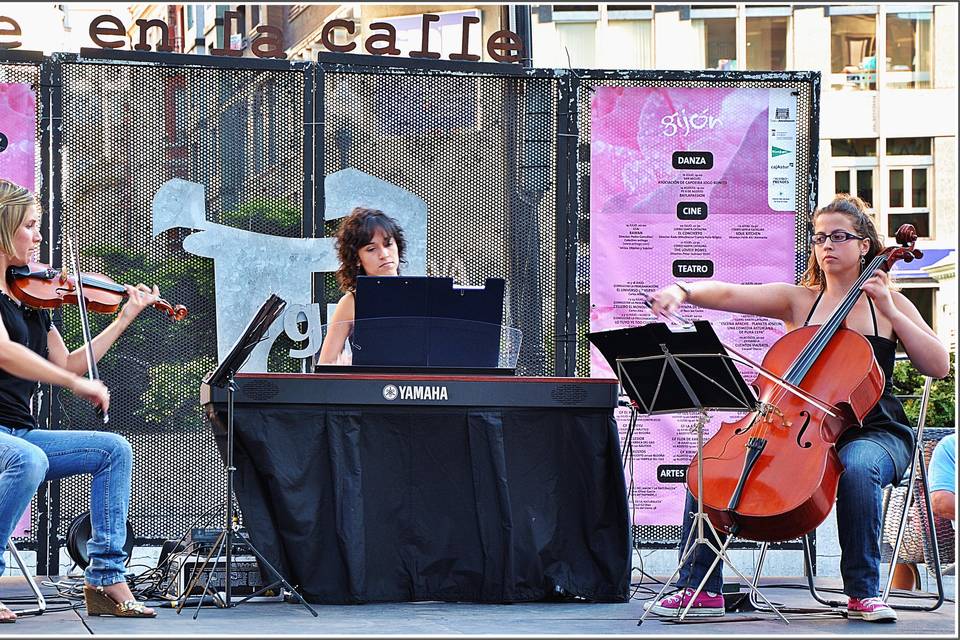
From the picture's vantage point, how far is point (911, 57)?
33719mm

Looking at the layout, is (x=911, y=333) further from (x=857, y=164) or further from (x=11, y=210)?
(x=857, y=164)

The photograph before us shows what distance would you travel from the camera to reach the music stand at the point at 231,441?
4777 mm

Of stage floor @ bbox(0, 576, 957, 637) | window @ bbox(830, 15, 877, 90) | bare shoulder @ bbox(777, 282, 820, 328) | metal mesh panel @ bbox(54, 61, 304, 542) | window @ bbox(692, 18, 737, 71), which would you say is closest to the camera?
stage floor @ bbox(0, 576, 957, 637)

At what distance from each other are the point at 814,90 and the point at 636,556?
2655 mm

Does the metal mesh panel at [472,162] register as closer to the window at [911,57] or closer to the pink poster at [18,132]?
the pink poster at [18,132]

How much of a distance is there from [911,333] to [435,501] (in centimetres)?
195

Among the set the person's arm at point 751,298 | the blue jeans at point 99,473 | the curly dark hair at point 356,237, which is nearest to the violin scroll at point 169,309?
the blue jeans at point 99,473

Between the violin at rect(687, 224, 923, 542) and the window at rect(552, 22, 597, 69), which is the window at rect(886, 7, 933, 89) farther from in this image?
the violin at rect(687, 224, 923, 542)

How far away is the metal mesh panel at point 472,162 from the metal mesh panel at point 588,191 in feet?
0.49

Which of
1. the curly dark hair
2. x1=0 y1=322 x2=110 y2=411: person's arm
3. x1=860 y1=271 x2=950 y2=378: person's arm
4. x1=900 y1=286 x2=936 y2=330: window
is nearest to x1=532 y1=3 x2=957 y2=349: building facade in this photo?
x1=900 y1=286 x2=936 y2=330: window

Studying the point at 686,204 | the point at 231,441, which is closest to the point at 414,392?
the point at 231,441

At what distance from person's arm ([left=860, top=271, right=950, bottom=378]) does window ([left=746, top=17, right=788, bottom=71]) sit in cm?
3025

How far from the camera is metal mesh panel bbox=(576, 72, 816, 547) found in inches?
272


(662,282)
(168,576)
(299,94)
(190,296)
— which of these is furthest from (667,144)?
(168,576)
